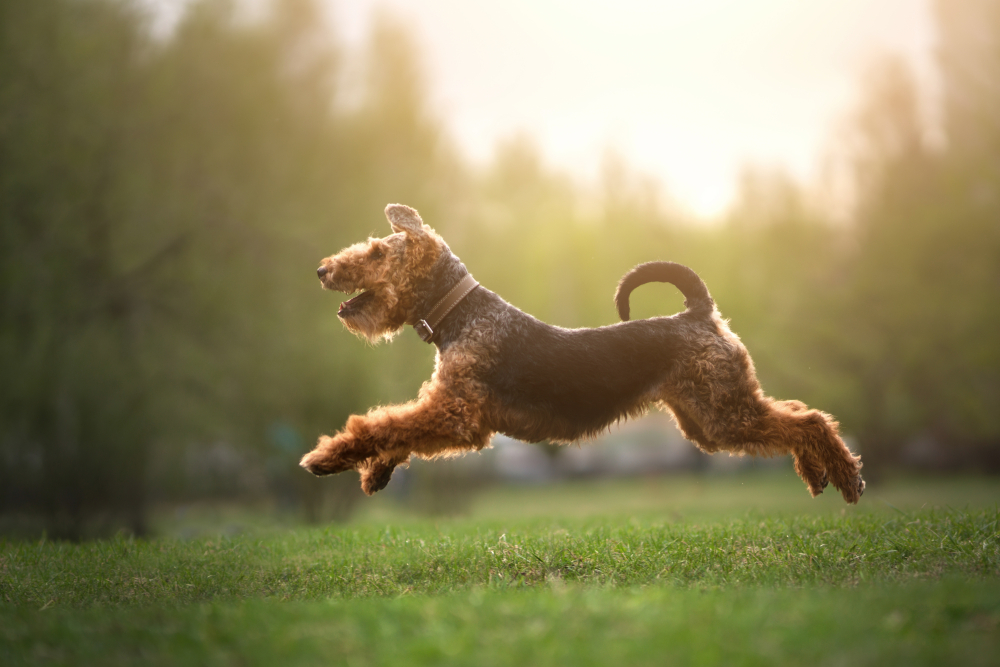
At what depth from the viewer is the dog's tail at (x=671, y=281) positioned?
5340 millimetres

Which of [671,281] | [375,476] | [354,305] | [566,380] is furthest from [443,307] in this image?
[671,281]

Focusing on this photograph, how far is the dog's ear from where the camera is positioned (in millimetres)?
5137

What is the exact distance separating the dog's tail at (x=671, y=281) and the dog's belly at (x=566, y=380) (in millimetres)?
410

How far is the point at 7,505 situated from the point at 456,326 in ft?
36.7

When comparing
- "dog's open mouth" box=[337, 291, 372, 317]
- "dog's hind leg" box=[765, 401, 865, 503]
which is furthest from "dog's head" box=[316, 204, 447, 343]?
"dog's hind leg" box=[765, 401, 865, 503]

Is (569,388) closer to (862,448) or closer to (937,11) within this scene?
(862,448)

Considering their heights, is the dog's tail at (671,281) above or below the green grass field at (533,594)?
above

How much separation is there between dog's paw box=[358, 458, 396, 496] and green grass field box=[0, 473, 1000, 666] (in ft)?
1.91

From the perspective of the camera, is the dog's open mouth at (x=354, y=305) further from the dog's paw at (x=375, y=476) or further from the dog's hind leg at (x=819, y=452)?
the dog's hind leg at (x=819, y=452)

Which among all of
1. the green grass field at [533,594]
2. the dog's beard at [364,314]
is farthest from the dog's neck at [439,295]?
the green grass field at [533,594]

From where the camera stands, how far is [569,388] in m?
4.84

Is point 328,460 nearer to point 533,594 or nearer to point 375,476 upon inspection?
point 375,476

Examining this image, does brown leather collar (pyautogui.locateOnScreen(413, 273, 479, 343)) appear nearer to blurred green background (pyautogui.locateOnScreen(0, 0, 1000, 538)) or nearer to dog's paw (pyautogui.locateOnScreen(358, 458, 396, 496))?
dog's paw (pyautogui.locateOnScreen(358, 458, 396, 496))

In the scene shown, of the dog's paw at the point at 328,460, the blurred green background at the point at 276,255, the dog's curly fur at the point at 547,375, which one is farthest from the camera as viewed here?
the blurred green background at the point at 276,255
